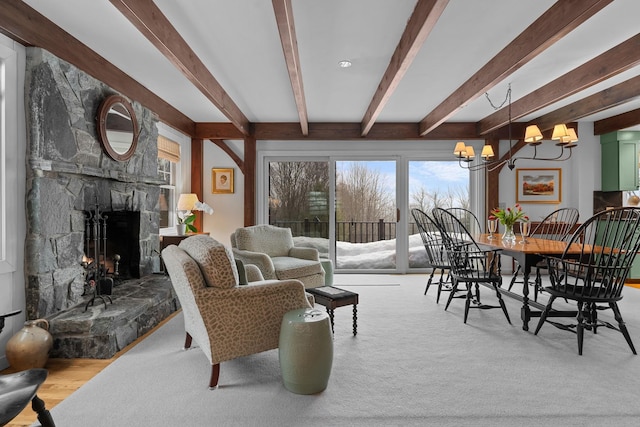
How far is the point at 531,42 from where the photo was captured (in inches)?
108

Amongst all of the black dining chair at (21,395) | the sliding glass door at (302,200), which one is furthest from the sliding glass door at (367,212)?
the black dining chair at (21,395)

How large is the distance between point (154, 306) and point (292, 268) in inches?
53.9

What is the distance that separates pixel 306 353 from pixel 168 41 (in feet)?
7.66

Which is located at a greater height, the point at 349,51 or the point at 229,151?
the point at 349,51

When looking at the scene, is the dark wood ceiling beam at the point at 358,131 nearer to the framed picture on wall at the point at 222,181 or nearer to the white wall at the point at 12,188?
the framed picture on wall at the point at 222,181

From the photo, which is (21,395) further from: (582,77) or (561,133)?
(582,77)

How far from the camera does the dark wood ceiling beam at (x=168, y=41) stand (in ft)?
7.17

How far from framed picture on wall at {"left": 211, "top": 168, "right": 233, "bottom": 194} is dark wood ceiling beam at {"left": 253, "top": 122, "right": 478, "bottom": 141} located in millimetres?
825

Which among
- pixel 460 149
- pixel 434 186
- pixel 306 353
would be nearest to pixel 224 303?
pixel 306 353

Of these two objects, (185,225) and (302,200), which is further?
(302,200)

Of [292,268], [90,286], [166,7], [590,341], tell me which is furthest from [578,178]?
[90,286]

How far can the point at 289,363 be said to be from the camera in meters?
2.09

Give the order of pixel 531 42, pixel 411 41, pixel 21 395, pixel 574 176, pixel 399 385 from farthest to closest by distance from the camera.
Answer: pixel 574 176
pixel 531 42
pixel 411 41
pixel 399 385
pixel 21 395

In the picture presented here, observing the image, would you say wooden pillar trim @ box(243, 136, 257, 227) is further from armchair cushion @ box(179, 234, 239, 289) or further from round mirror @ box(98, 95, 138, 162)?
armchair cushion @ box(179, 234, 239, 289)
